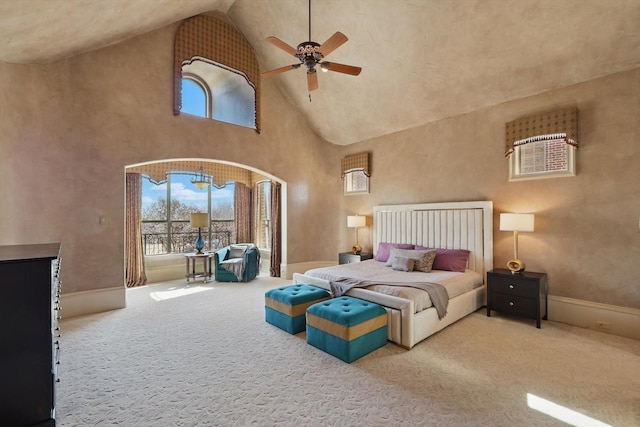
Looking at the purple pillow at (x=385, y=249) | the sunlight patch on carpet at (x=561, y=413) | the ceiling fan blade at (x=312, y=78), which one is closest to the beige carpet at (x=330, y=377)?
the sunlight patch on carpet at (x=561, y=413)

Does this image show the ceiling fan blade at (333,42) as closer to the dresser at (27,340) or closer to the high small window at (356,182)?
the dresser at (27,340)

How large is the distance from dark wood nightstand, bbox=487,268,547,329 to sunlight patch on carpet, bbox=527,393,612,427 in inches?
67.9

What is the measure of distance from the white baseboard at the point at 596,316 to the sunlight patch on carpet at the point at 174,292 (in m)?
5.62

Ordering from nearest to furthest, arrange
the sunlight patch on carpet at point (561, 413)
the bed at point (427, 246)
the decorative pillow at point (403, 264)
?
the sunlight patch on carpet at point (561, 413) < the bed at point (427, 246) < the decorative pillow at point (403, 264)

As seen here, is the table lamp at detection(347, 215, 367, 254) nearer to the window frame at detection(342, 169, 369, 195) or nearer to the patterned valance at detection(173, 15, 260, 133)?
the window frame at detection(342, 169, 369, 195)

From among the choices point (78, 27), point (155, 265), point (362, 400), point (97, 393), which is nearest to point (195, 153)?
point (78, 27)

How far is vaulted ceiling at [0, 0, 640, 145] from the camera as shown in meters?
3.21

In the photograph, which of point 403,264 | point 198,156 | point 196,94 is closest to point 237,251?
point 198,156

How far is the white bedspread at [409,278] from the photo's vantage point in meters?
3.32

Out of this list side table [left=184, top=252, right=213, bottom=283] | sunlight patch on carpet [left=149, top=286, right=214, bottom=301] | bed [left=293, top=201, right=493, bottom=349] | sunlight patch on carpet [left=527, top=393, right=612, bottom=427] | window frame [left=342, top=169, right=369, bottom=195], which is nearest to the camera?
sunlight patch on carpet [left=527, top=393, right=612, bottom=427]

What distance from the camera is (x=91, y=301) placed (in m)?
4.26

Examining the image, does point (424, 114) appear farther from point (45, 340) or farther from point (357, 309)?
point (45, 340)

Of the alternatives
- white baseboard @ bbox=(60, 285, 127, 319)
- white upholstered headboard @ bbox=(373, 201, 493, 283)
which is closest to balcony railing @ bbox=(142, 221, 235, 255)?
white baseboard @ bbox=(60, 285, 127, 319)

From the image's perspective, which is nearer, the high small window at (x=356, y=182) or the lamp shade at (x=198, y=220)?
the lamp shade at (x=198, y=220)
